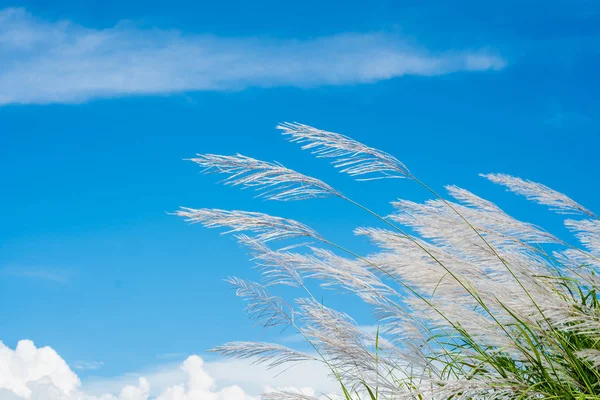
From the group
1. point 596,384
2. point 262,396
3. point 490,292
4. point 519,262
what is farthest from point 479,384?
point 262,396

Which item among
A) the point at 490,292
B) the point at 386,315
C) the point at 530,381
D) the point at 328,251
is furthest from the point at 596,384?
the point at 328,251

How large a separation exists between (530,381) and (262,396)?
109 cm

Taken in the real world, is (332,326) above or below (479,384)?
above

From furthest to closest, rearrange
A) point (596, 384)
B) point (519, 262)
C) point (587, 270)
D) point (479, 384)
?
point (587, 270)
point (519, 262)
point (596, 384)
point (479, 384)

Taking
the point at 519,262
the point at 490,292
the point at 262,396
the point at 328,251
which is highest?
the point at 328,251

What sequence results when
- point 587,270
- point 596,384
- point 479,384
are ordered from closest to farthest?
1. point 479,384
2. point 596,384
3. point 587,270

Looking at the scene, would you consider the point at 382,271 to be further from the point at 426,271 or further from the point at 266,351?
the point at 266,351

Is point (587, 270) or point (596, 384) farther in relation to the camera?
point (587, 270)

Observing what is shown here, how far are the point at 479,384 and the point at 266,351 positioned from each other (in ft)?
3.97

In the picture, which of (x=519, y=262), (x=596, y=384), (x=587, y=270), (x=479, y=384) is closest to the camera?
(x=479, y=384)

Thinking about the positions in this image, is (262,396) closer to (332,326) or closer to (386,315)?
(332,326)

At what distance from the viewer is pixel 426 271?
290 cm

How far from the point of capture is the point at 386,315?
3148mm

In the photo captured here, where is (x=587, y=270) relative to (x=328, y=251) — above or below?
below
